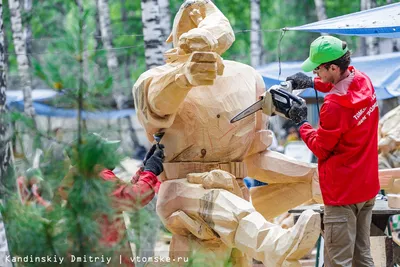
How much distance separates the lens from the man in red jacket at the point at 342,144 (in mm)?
4508

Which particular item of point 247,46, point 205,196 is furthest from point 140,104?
point 247,46

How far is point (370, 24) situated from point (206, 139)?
7.01 feet

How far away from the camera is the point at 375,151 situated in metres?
4.69

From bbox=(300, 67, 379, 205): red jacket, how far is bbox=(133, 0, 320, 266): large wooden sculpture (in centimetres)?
43

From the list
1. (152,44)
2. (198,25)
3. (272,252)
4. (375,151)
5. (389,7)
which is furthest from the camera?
(152,44)

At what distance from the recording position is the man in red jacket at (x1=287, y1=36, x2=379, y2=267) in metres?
4.51

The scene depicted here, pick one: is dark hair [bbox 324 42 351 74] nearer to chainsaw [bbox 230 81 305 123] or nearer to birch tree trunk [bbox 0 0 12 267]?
chainsaw [bbox 230 81 305 123]

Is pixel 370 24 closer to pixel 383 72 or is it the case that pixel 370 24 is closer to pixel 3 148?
pixel 3 148

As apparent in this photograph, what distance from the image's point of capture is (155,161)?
4801mm

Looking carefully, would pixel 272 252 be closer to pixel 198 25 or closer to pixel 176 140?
pixel 176 140

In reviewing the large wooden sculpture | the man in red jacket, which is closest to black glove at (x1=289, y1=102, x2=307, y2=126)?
the man in red jacket

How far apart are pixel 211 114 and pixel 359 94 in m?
0.85

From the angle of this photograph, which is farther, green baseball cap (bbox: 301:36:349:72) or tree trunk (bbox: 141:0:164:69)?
tree trunk (bbox: 141:0:164:69)

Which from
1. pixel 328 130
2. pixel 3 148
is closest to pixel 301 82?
pixel 328 130
